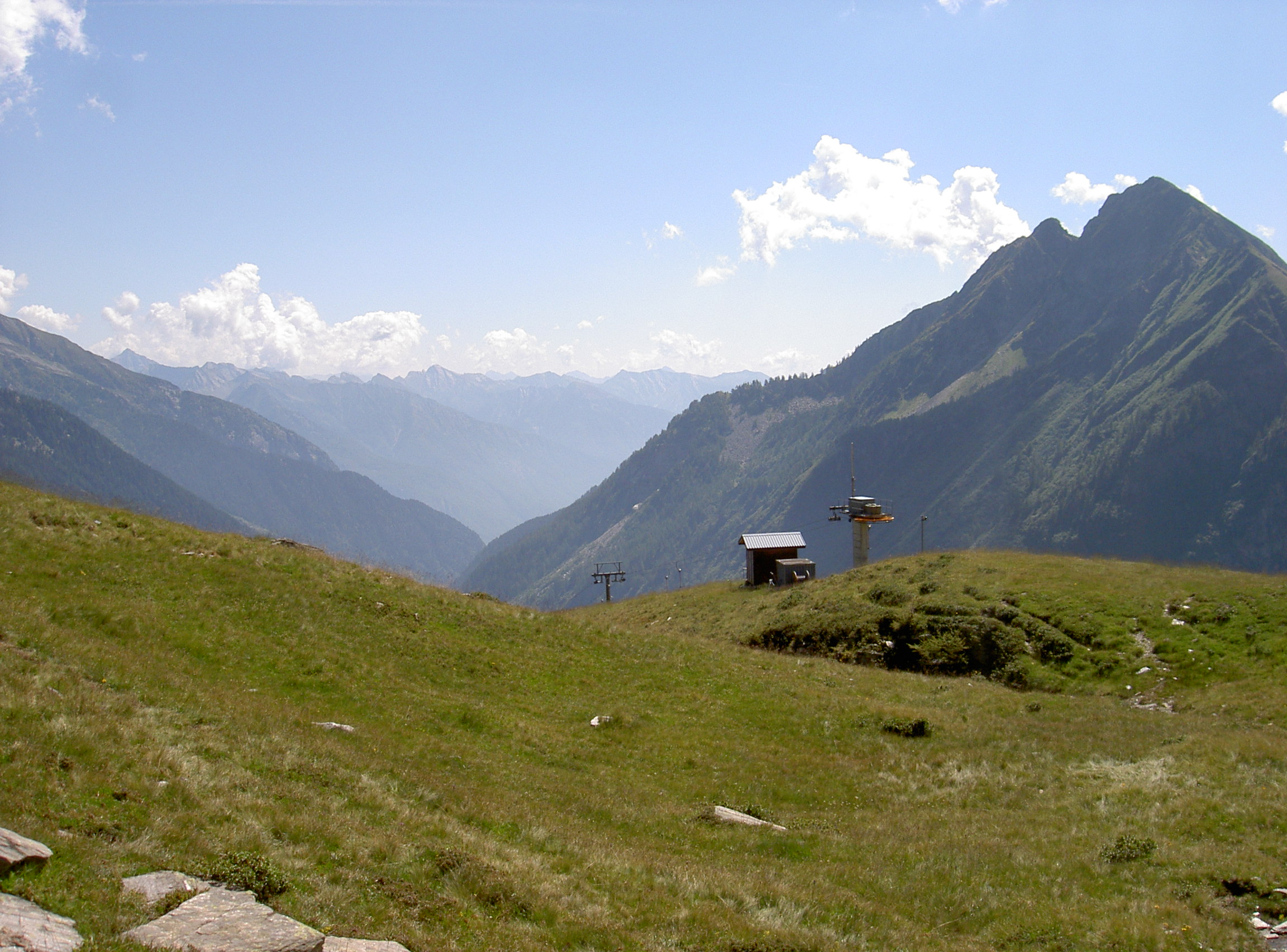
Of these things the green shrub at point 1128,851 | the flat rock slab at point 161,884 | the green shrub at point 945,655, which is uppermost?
the flat rock slab at point 161,884

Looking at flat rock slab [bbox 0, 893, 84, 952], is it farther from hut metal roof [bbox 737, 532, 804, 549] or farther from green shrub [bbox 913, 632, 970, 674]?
hut metal roof [bbox 737, 532, 804, 549]

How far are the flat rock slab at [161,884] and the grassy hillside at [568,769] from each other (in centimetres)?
26

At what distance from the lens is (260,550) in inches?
1262

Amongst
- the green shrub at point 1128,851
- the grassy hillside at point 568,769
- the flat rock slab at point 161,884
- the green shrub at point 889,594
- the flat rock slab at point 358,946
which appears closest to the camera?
the flat rock slab at point 358,946

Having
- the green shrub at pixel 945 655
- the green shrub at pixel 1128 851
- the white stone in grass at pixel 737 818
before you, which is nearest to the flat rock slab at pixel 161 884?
the white stone in grass at pixel 737 818

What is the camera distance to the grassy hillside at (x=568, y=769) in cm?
1062

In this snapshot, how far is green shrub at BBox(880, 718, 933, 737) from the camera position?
83.4ft

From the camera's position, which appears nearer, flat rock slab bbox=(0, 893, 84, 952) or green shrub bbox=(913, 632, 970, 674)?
flat rock slab bbox=(0, 893, 84, 952)

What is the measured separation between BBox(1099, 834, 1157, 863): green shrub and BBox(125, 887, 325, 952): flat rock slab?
1505 cm

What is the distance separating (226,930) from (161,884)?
1569mm

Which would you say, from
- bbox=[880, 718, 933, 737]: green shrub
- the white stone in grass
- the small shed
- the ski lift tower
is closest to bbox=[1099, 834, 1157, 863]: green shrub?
the white stone in grass

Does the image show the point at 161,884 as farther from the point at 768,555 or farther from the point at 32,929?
the point at 768,555

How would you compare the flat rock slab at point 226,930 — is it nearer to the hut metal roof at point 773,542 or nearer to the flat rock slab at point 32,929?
the flat rock slab at point 32,929

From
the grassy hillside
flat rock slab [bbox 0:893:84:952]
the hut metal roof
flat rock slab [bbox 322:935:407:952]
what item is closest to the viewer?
flat rock slab [bbox 0:893:84:952]
